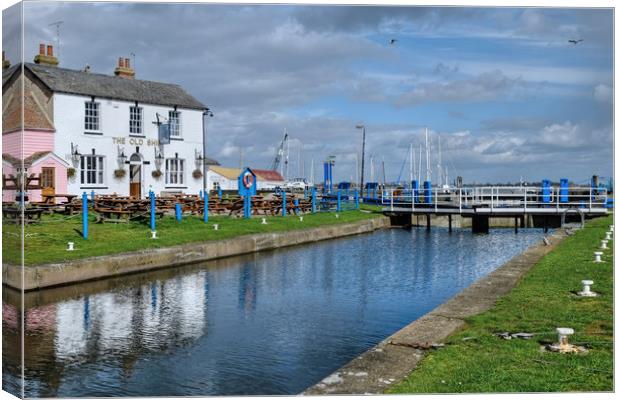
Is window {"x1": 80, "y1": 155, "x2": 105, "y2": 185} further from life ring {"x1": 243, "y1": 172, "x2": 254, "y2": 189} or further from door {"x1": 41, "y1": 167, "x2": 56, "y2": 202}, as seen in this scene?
life ring {"x1": 243, "y1": 172, "x2": 254, "y2": 189}

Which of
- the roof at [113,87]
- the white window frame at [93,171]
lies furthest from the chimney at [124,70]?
the white window frame at [93,171]

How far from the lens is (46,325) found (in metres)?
10.6

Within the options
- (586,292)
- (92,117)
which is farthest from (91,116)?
(586,292)

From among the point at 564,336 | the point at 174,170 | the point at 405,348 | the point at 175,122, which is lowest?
the point at 405,348

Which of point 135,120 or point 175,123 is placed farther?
point 175,123

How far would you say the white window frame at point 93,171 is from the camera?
91.7 ft

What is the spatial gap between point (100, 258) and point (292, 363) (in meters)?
7.95

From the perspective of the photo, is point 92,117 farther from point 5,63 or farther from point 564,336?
point 564,336

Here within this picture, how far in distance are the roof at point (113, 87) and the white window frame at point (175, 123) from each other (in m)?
0.41

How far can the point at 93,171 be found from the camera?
28.4 meters

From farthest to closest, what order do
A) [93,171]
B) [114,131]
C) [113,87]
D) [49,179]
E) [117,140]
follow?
[113,87] → [114,131] → [117,140] → [93,171] → [49,179]

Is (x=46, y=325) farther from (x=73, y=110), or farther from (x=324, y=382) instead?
(x=73, y=110)

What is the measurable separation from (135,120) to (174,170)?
Result: 3.09m

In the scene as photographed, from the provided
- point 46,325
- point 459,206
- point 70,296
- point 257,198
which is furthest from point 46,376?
point 459,206
